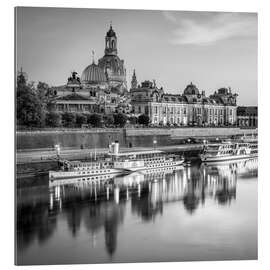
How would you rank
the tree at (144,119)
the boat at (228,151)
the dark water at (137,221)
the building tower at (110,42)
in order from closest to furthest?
the dark water at (137,221) → the building tower at (110,42) → the tree at (144,119) → the boat at (228,151)

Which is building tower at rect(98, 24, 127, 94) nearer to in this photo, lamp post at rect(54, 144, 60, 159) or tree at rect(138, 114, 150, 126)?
tree at rect(138, 114, 150, 126)

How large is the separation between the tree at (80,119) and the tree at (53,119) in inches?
13.3

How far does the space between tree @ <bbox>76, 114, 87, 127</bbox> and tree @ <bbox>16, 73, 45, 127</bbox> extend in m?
0.77

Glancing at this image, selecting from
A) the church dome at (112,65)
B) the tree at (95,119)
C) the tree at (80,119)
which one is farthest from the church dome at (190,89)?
the tree at (80,119)

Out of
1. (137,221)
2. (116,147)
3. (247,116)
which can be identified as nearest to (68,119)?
(116,147)

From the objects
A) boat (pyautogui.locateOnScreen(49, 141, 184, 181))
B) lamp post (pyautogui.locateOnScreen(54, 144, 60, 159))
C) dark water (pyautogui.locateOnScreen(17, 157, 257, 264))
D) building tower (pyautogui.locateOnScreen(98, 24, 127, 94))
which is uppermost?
building tower (pyautogui.locateOnScreen(98, 24, 127, 94))

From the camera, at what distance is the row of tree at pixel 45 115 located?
6.92 m

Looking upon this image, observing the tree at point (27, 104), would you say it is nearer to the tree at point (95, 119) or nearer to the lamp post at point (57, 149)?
the lamp post at point (57, 149)

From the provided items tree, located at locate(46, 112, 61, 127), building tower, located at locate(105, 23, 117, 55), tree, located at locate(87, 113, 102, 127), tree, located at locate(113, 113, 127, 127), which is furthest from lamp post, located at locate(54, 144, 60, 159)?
building tower, located at locate(105, 23, 117, 55)

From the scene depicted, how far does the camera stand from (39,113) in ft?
24.3

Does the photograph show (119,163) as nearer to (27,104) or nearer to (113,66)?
(113,66)

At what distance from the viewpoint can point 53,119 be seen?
7664mm

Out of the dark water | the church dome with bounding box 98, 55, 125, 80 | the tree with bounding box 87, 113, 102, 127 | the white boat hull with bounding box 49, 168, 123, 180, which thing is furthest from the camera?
the tree with bounding box 87, 113, 102, 127

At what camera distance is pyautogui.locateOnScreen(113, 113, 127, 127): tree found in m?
8.22
